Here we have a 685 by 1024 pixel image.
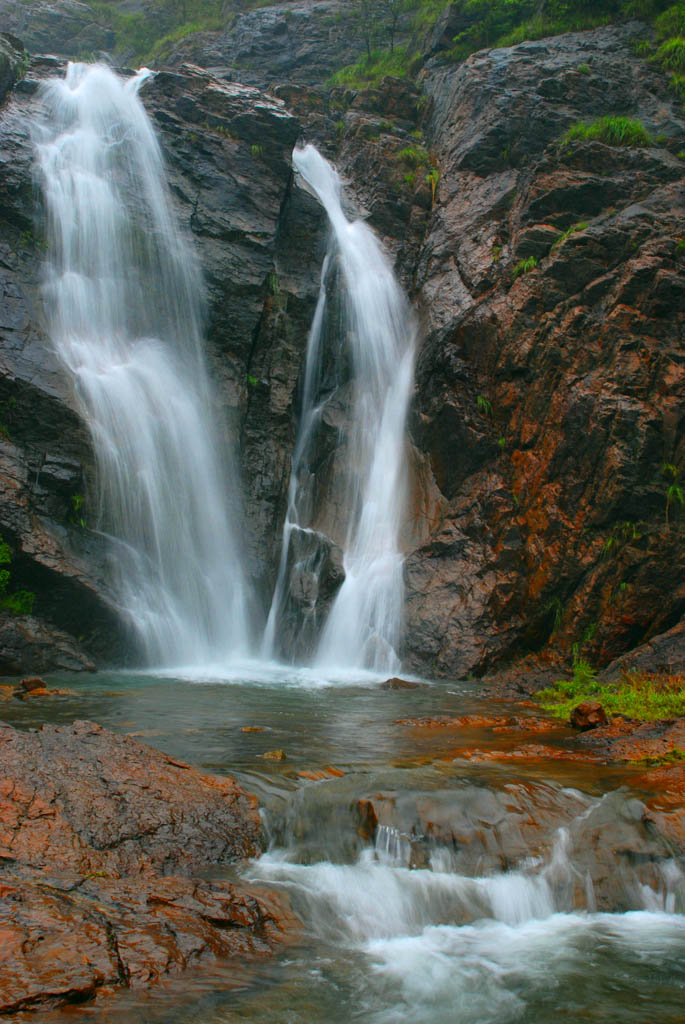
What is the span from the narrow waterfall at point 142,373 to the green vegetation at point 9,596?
166cm

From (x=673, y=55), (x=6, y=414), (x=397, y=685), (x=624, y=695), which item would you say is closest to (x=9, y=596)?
(x=6, y=414)

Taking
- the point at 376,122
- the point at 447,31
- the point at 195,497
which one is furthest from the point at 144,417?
the point at 447,31

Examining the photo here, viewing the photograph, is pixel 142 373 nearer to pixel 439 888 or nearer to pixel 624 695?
pixel 624 695

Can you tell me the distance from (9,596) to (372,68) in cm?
2882

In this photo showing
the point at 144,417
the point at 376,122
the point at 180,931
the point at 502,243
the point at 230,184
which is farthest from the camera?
A: the point at 376,122

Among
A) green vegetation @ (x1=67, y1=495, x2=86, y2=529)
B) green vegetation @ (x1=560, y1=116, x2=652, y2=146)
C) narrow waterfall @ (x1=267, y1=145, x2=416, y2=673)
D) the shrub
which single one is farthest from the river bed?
the shrub

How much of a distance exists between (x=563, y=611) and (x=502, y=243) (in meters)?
9.61

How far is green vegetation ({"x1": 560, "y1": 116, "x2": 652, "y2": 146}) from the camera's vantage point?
18.3 metres

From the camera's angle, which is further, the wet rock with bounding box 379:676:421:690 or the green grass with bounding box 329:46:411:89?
the green grass with bounding box 329:46:411:89

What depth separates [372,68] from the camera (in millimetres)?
31188

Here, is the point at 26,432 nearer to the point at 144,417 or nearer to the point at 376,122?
the point at 144,417

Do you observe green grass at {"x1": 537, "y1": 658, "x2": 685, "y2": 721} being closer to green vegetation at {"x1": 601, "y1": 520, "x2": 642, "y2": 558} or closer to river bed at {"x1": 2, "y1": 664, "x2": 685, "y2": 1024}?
green vegetation at {"x1": 601, "y1": 520, "x2": 642, "y2": 558}

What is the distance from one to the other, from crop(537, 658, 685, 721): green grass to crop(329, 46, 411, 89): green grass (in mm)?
27234

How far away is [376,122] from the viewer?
24.9 metres
